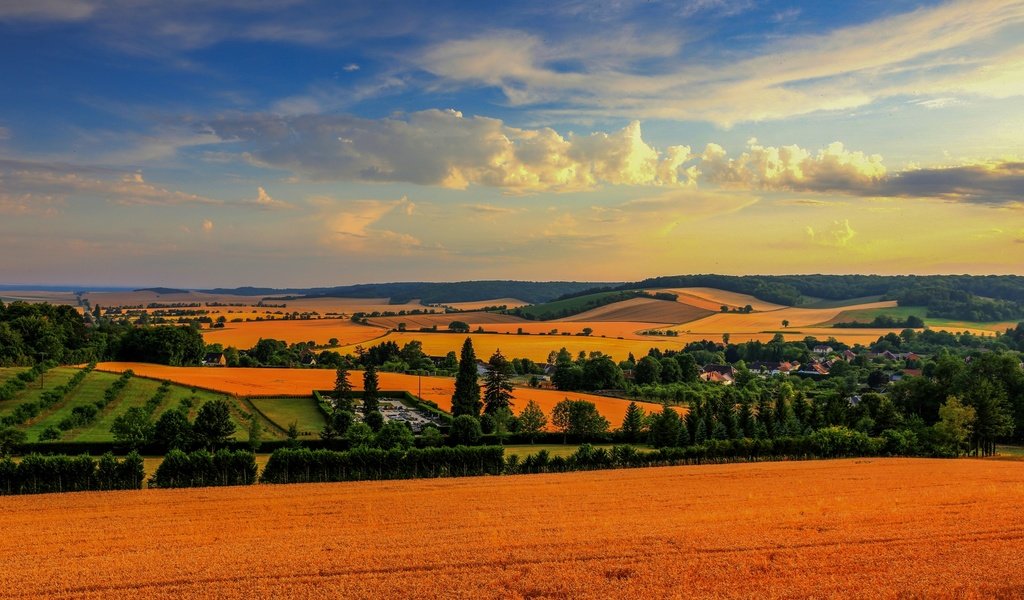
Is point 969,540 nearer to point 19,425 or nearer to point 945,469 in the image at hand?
point 945,469

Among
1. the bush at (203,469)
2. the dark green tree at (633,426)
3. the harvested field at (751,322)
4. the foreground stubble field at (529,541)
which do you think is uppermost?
the harvested field at (751,322)

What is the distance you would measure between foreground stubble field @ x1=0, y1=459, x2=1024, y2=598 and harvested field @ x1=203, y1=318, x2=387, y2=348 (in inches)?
4453

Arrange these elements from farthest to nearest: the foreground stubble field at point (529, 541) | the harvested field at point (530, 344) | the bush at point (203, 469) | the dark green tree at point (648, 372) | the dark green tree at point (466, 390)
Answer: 1. the harvested field at point (530, 344)
2. the dark green tree at point (648, 372)
3. the dark green tree at point (466, 390)
4. the bush at point (203, 469)
5. the foreground stubble field at point (529, 541)

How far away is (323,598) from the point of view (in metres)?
19.8

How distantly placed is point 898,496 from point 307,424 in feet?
187

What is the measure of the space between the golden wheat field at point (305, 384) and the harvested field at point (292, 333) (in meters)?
39.3

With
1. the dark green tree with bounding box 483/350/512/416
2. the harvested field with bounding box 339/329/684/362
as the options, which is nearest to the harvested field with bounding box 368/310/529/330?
the harvested field with bounding box 339/329/684/362

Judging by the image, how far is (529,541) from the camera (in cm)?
2700

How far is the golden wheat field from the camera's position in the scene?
300ft

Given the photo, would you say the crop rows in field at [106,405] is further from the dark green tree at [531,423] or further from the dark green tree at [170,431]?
the dark green tree at [531,423]

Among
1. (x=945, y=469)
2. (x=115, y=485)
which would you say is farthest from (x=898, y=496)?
(x=115, y=485)

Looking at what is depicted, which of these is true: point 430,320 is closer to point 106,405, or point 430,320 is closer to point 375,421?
point 106,405

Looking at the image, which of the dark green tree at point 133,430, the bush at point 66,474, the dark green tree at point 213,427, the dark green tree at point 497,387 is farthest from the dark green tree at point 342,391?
the bush at point 66,474

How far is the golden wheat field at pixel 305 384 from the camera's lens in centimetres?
9138
